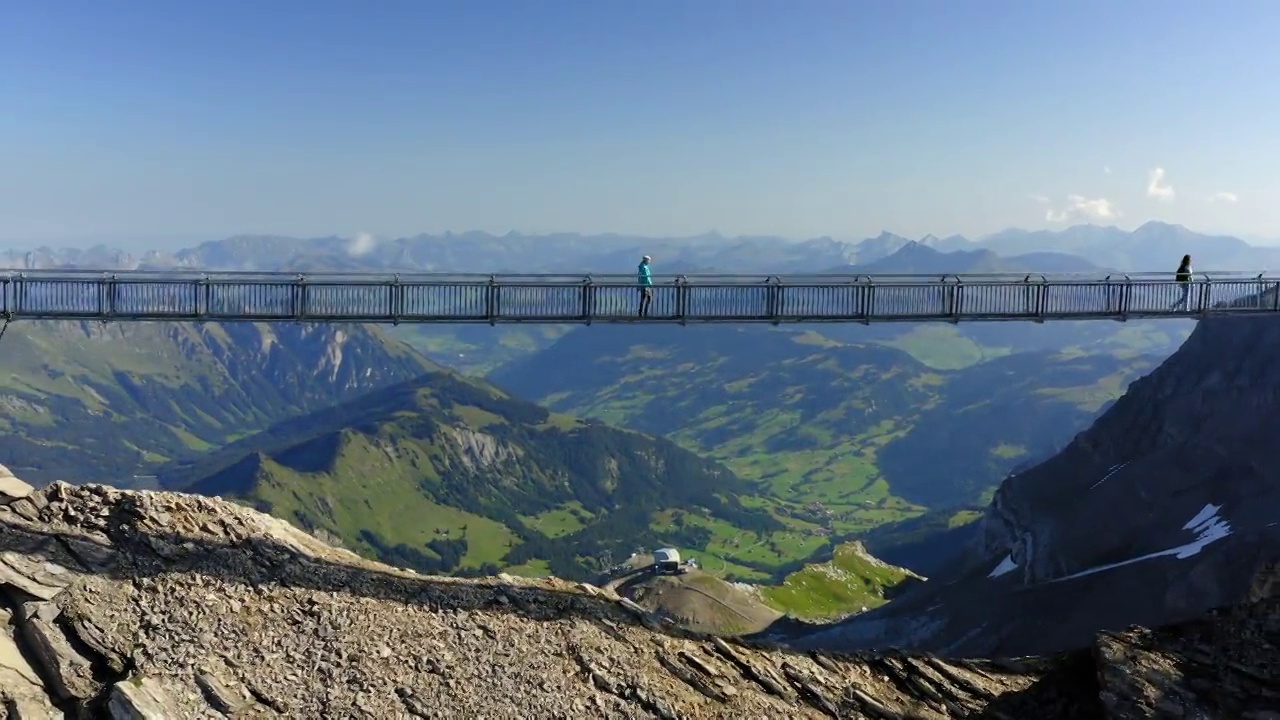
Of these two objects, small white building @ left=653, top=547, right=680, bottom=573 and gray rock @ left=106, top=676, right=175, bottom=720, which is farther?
small white building @ left=653, top=547, right=680, bottom=573

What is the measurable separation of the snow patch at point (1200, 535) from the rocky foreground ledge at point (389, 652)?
36131 mm

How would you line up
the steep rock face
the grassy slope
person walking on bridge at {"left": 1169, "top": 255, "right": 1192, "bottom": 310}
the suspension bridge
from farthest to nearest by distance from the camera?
the grassy slope < the steep rock face < person walking on bridge at {"left": 1169, "top": 255, "right": 1192, "bottom": 310} < the suspension bridge

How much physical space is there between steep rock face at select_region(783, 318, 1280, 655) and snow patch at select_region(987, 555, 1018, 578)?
0.69ft

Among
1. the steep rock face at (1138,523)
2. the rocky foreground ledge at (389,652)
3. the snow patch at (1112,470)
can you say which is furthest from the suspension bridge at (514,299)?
the snow patch at (1112,470)

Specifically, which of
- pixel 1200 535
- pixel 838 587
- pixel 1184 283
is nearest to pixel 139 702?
pixel 1184 283

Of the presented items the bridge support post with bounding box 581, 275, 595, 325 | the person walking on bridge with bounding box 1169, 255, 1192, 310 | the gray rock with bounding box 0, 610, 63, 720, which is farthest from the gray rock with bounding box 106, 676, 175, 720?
the person walking on bridge with bounding box 1169, 255, 1192, 310

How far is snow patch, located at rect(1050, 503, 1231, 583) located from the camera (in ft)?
199

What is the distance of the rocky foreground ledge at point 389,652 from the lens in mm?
24172

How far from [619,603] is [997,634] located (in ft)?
155

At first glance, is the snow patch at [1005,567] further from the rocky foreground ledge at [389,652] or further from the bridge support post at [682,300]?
the bridge support post at [682,300]

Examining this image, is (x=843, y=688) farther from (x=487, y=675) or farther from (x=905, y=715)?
(x=487, y=675)

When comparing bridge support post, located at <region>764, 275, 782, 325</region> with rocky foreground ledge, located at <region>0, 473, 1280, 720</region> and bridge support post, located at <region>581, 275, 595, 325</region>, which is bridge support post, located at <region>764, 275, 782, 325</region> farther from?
rocky foreground ledge, located at <region>0, 473, 1280, 720</region>

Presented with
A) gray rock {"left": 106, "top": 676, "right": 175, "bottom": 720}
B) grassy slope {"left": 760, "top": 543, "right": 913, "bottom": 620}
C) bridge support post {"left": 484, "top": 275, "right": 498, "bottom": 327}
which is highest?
bridge support post {"left": 484, "top": 275, "right": 498, "bottom": 327}

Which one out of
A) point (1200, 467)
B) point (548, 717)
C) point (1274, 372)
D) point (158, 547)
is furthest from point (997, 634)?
point (158, 547)
